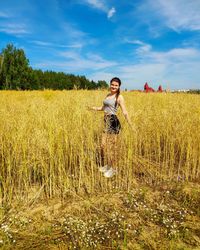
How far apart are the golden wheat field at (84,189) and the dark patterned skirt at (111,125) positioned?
4.9 inches

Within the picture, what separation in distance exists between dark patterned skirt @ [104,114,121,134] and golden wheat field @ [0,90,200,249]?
125 mm

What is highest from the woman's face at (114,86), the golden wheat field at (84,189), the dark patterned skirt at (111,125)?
the woman's face at (114,86)

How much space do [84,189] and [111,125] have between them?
944 millimetres

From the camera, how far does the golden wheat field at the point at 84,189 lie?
2270 mm

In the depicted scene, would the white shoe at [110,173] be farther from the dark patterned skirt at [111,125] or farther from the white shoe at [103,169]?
the dark patterned skirt at [111,125]

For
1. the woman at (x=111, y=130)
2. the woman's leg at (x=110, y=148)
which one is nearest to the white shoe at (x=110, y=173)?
the woman at (x=111, y=130)

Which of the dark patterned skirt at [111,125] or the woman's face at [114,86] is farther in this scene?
the woman's face at [114,86]

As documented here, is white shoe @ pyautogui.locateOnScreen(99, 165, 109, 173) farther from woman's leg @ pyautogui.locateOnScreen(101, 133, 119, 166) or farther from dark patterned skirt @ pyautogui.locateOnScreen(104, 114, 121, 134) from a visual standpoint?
dark patterned skirt @ pyautogui.locateOnScreen(104, 114, 121, 134)

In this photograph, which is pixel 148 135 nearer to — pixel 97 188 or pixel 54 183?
pixel 97 188

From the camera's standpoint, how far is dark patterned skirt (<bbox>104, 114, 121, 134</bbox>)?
3341 mm

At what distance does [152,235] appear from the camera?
2.30 m

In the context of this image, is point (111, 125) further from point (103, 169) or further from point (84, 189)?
point (84, 189)

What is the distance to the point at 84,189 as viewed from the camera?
3074mm

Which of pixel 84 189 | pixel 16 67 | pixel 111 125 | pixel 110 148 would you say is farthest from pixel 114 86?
pixel 16 67
